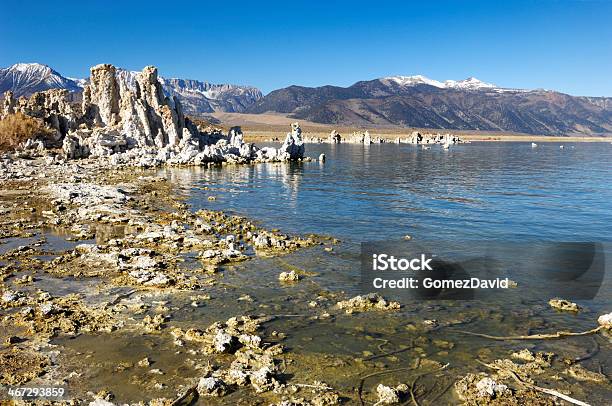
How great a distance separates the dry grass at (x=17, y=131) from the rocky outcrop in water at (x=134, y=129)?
5.41 metres

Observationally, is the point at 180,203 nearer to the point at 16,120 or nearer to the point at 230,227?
the point at 230,227

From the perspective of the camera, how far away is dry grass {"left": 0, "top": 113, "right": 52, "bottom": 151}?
71.0 meters

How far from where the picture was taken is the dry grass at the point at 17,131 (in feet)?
233

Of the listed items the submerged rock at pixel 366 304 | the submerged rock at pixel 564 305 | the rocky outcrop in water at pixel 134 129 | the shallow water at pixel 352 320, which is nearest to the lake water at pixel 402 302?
the shallow water at pixel 352 320

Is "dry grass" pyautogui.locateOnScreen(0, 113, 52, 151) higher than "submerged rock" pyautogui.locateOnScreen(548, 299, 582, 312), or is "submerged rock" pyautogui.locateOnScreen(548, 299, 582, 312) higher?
"dry grass" pyautogui.locateOnScreen(0, 113, 52, 151)

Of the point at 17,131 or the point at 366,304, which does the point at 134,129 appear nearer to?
the point at 17,131

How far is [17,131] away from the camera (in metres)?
73.1

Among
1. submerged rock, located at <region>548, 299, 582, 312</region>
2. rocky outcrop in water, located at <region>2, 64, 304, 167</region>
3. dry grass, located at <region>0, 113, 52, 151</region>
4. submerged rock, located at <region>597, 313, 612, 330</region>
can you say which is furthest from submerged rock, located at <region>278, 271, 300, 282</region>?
dry grass, located at <region>0, 113, 52, 151</region>

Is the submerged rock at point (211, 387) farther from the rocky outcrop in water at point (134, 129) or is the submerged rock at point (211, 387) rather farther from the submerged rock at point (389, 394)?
the rocky outcrop in water at point (134, 129)

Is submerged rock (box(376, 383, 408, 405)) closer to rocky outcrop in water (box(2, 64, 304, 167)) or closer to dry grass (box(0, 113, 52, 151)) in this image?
rocky outcrop in water (box(2, 64, 304, 167))

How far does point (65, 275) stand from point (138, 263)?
2702 mm

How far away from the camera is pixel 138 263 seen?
18.4 metres

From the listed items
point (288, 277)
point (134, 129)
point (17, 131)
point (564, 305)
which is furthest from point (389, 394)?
point (17, 131)

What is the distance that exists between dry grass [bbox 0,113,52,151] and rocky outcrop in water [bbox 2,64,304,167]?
5.41 meters
